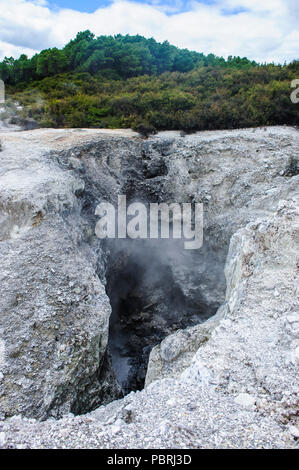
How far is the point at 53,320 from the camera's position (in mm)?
6340

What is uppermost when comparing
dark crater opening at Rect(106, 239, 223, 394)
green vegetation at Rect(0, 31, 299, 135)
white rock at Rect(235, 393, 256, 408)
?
green vegetation at Rect(0, 31, 299, 135)

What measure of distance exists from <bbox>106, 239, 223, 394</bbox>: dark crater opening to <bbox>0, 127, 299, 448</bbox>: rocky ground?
0.14 meters

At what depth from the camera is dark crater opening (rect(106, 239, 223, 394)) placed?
11250 millimetres

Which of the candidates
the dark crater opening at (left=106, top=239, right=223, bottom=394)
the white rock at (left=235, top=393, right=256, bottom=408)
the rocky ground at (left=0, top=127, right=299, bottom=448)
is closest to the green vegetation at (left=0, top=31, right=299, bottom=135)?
the rocky ground at (left=0, top=127, right=299, bottom=448)

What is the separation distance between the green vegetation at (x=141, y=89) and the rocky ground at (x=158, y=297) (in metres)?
2.00

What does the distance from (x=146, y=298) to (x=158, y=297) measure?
0.55m

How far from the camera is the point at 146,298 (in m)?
13.3

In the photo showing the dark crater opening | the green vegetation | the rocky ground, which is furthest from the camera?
the green vegetation

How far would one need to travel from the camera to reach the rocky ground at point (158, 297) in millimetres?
3783

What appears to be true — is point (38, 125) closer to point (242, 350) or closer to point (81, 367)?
point (81, 367)

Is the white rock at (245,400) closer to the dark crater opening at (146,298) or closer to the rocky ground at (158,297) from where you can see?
Result: the rocky ground at (158,297)

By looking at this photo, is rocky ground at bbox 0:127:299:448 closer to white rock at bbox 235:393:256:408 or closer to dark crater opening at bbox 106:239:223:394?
white rock at bbox 235:393:256:408

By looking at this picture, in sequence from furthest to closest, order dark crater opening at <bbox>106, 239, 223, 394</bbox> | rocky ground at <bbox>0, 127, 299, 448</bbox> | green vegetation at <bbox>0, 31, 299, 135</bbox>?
1. green vegetation at <bbox>0, 31, 299, 135</bbox>
2. dark crater opening at <bbox>106, 239, 223, 394</bbox>
3. rocky ground at <bbox>0, 127, 299, 448</bbox>

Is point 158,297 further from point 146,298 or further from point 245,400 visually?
point 245,400
